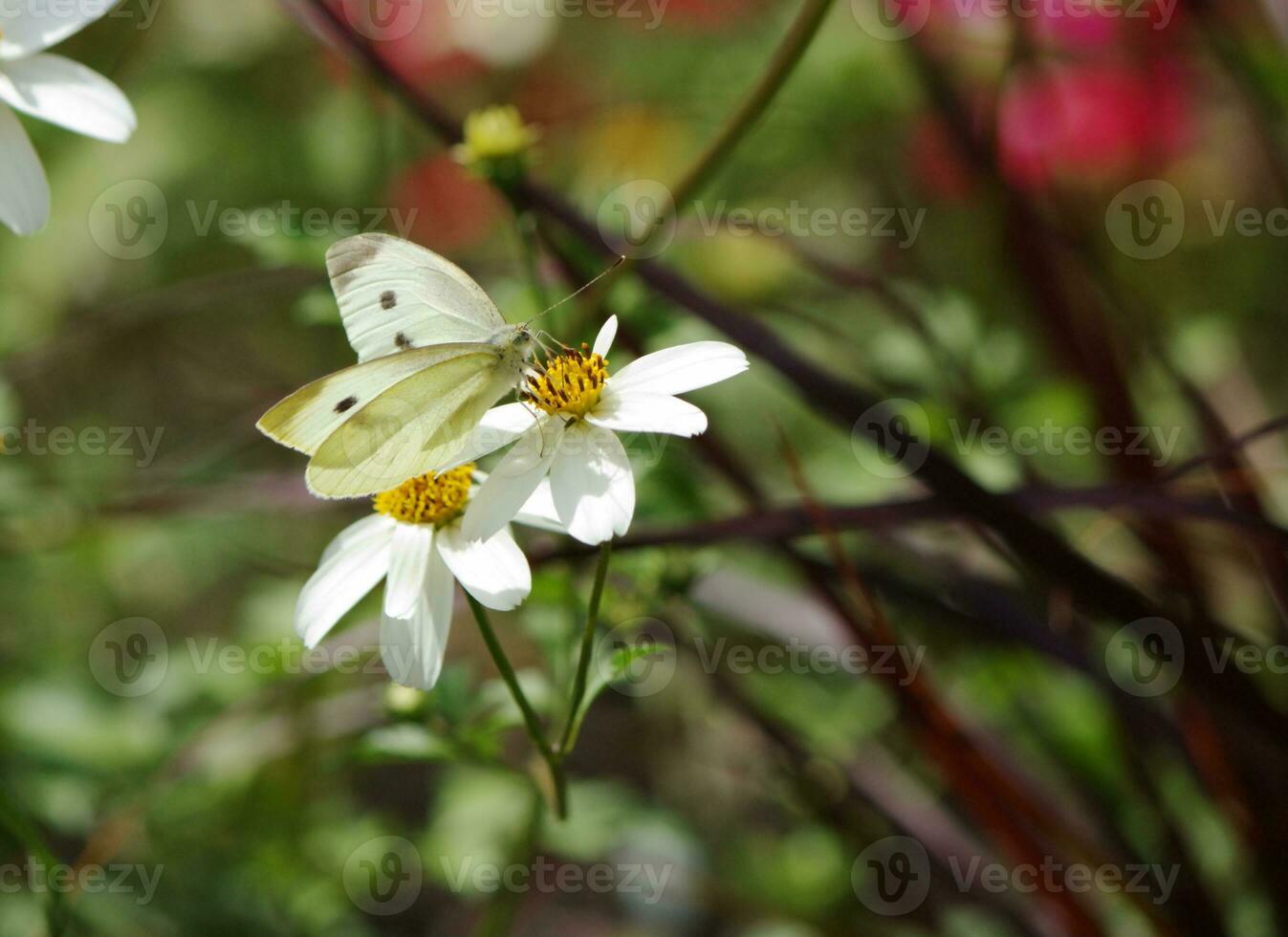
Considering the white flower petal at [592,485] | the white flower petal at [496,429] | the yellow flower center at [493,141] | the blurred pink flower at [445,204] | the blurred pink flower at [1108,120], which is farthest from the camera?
the blurred pink flower at [445,204]

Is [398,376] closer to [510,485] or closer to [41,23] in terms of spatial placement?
[510,485]

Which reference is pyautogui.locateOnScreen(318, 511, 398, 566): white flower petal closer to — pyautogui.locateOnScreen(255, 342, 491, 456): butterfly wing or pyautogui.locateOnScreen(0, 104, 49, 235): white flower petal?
pyautogui.locateOnScreen(255, 342, 491, 456): butterfly wing

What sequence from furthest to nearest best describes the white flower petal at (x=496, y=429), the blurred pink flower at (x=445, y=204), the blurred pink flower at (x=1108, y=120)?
the blurred pink flower at (x=445, y=204) < the blurred pink flower at (x=1108, y=120) < the white flower petal at (x=496, y=429)

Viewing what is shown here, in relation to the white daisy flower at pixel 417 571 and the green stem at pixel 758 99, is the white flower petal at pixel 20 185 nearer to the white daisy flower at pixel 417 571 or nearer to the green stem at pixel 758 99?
the white daisy flower at pixel 417 571

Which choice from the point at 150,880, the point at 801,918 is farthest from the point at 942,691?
the point at 150,880

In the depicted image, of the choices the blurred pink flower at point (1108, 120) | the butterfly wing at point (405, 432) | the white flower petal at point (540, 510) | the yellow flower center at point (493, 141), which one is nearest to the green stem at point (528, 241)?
the yellow flower center at point (493, 141)

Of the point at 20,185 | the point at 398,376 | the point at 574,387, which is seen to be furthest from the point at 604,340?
the point at 20,185

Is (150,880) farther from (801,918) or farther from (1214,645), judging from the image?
(1214,645)
